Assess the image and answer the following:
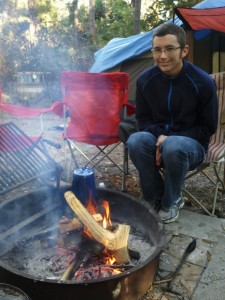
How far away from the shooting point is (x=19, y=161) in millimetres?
3094

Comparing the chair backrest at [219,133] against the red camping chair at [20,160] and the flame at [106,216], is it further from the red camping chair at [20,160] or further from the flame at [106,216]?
the red camping chair at [20,160]

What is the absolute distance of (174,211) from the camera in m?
2.79

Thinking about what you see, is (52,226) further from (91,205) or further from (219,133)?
(219,133)

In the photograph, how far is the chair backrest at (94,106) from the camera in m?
3.50

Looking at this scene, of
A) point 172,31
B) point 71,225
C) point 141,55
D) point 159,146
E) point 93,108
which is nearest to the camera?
point 71,225

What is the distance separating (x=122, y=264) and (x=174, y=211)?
35.4 inches

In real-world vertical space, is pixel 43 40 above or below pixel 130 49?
above

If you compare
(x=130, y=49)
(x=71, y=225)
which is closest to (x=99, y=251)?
(x=71, y=225)

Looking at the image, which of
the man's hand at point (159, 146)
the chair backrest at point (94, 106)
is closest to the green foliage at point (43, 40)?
the chair backrest at point (94, 106)

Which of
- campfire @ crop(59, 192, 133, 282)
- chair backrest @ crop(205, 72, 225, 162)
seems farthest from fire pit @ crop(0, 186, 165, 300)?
chair backrest @ crop(205, 72, 225, 162)

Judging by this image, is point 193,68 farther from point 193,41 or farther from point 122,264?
point 193,41

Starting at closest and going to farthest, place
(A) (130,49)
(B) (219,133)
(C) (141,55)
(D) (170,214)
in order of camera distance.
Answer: (D) (170,214), (B) (219,133), (C) (141,55), (A) (130,49)

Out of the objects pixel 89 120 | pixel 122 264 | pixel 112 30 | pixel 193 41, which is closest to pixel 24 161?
pixel 89 120

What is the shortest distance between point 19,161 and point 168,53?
162cm
